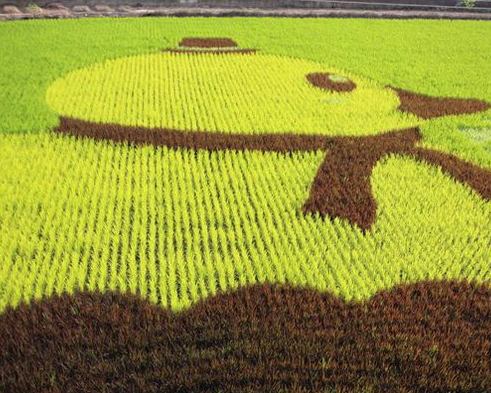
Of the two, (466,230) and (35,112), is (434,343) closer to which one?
(466,230)

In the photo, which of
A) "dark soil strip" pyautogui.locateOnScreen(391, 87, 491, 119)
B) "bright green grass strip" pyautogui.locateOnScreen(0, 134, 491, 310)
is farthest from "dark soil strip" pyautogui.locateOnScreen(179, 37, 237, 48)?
"bright green grass strip" pyautogui.locateOnScreen(0, 134, 491, 310)

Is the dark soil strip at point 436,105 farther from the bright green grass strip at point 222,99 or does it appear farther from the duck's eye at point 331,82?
the duck's eye at point 331,82

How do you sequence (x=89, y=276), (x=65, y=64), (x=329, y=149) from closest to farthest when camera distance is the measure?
(x=89, y=276)
(x=329, y=149)
(x=65, y=64)

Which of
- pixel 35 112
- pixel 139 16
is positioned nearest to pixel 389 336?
pixel 35 112

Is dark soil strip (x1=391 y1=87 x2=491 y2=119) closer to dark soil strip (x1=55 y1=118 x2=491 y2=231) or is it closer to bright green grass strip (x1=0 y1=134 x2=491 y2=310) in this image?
dark soil strip (x1=55 y1=118 x2=491 y2=231)

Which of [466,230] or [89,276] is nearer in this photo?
[89,276]

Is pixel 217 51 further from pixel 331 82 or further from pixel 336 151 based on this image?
pixel 336 151
